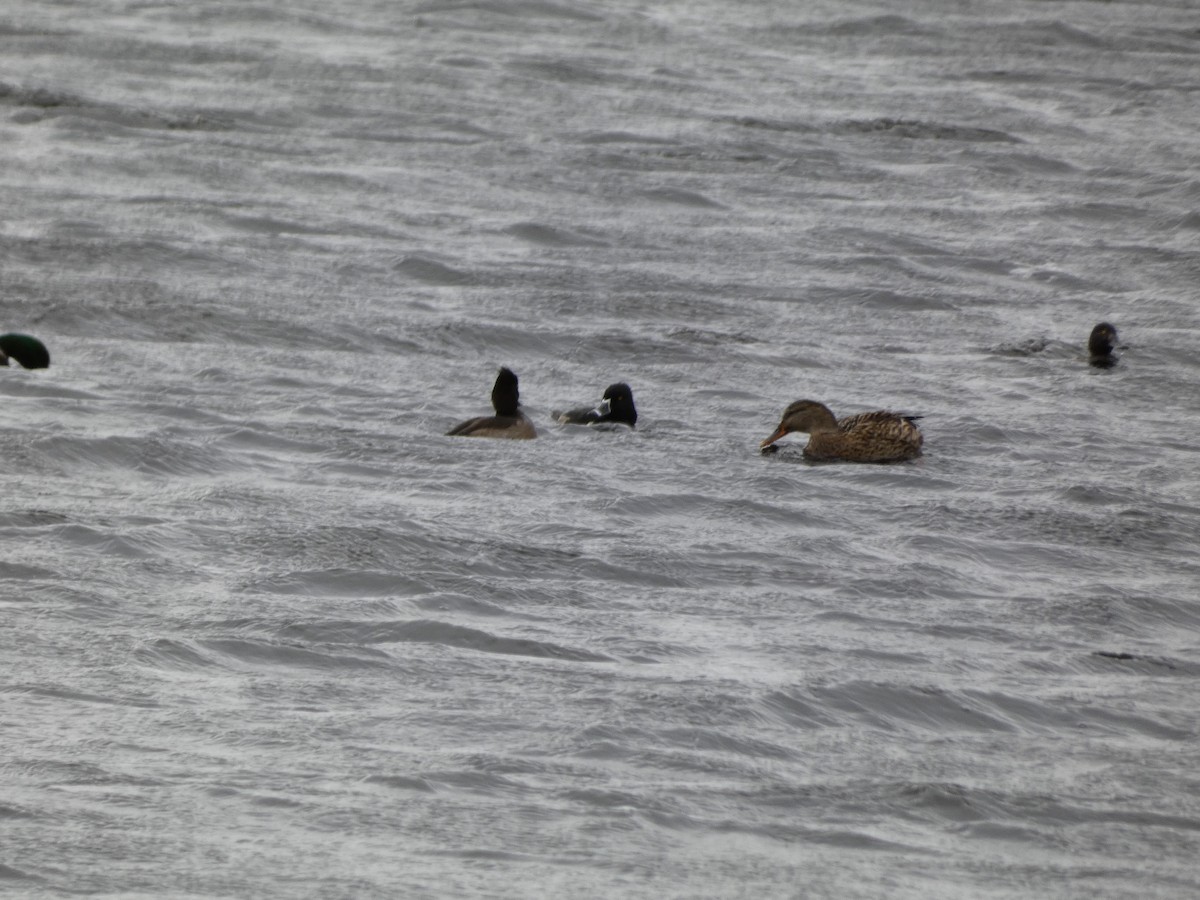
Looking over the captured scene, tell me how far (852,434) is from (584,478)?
151cm

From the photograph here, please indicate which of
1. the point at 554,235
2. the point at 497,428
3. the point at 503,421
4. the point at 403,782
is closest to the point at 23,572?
the point at 403,782

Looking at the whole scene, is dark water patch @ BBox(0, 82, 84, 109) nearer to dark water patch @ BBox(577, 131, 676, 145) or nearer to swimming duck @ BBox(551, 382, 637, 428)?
dark water patch @ BBox(577, 131, 676, 145)

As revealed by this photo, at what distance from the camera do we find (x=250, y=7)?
24156mm

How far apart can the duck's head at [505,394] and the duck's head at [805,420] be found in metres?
1.38

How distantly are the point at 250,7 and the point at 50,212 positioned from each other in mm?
8645

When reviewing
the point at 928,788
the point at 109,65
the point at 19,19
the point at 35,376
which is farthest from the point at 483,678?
the point at 19,19

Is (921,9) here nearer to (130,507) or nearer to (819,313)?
(819,313)

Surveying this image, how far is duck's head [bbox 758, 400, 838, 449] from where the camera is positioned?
11.3m

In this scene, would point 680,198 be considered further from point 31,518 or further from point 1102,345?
point 31,518

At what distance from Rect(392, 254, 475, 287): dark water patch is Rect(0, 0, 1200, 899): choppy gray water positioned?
59 millimetres

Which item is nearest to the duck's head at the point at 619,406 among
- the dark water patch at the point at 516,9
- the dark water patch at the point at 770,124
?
the dark water patch at the point at 770,124

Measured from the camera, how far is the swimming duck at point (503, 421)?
443 inches

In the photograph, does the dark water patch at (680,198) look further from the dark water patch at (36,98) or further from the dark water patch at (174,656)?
the dark water patch at (174,656)

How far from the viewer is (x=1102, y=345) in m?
13.4
